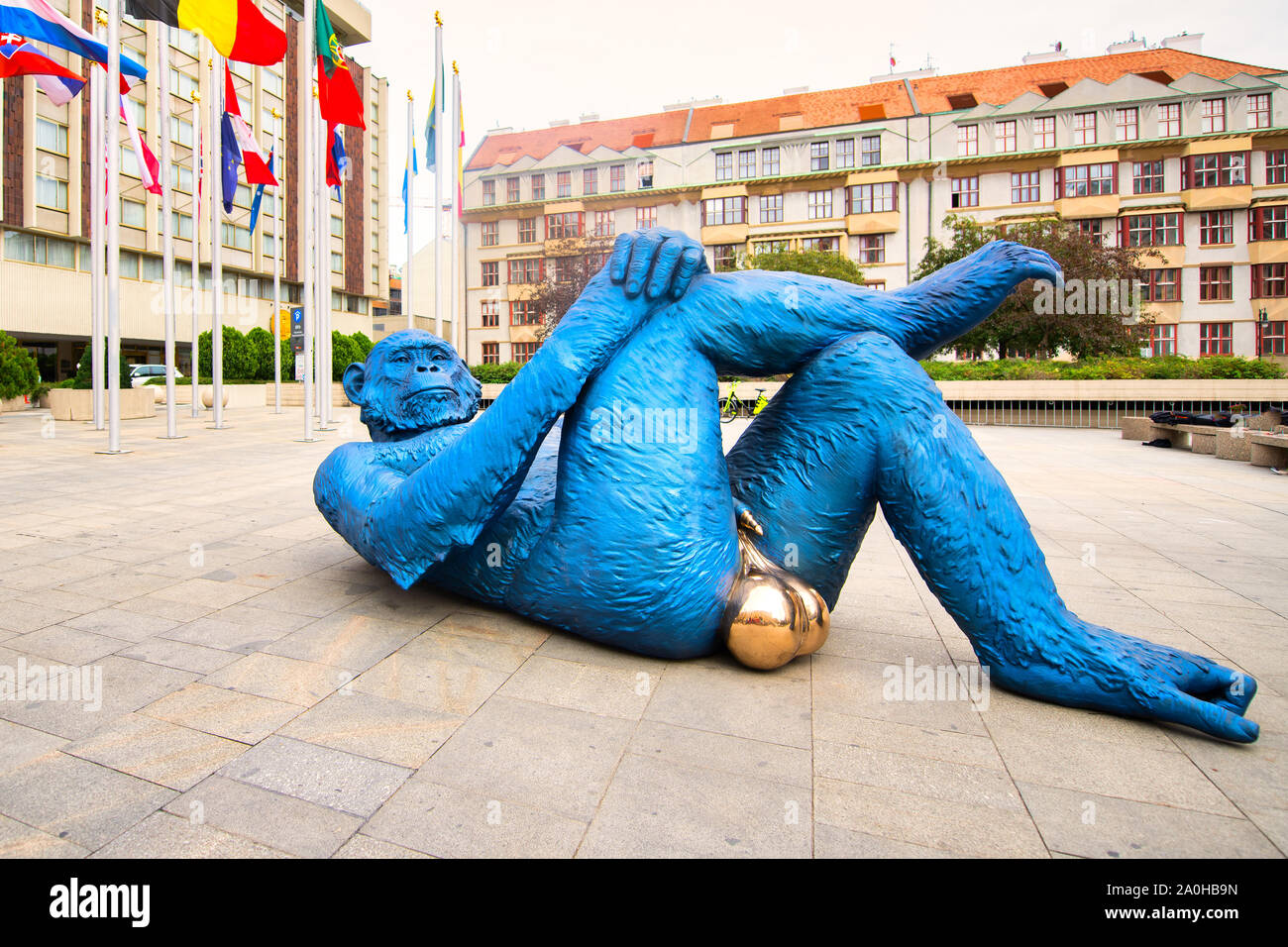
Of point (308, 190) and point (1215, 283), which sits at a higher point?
point (1215, 283)

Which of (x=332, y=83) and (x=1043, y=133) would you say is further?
(x=1043, y=133)

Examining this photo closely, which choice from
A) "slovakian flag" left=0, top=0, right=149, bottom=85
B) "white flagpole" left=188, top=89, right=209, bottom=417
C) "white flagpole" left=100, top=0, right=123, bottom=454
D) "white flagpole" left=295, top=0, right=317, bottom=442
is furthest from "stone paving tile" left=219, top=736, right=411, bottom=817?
"white flagpole" left=188, top=89, right=209, bottom=417

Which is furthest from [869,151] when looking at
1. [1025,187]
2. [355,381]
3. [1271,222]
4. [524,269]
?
[355,381]

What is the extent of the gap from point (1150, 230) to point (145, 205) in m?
41.4

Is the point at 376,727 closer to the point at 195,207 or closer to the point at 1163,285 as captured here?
the point at 195,207

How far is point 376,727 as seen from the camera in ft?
6.72

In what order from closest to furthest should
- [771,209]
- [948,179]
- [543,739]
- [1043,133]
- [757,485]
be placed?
Answer: [543,739], [757,485], [1043,133], [948,179], [771,209]

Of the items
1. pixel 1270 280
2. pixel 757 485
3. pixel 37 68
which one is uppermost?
pixel 1270 280

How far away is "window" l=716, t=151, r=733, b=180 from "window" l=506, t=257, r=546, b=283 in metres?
9.96

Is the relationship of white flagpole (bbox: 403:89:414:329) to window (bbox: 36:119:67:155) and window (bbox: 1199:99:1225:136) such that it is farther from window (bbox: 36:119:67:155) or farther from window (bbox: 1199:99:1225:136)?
window (bbox: 1199:99:1225:136)

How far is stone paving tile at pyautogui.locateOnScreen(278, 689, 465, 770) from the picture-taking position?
1.92 metres

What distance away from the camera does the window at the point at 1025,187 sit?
32.6m
